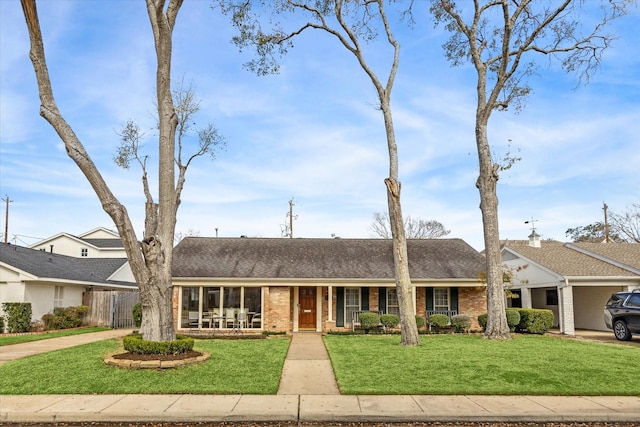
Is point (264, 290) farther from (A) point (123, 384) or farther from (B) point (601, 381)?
Result: (B) point (601, 381)

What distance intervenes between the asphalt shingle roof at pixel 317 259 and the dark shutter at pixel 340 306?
2.72ft

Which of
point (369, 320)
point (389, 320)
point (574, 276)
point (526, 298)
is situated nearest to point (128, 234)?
point (369, 320)

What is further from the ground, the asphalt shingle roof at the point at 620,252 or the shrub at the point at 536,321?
the asphalt shingle roof at the point at 620,252

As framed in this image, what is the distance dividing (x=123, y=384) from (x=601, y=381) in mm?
8271

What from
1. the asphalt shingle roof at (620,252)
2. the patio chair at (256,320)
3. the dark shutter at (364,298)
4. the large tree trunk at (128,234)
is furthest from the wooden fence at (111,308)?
the asphalt shingle roof at (620,252)

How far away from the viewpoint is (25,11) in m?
10.3

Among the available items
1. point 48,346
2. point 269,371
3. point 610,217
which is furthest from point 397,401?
point 610,217

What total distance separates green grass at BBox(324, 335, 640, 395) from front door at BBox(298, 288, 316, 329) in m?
7.05

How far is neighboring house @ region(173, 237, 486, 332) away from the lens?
1988 cm

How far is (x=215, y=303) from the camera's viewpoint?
20297 mm

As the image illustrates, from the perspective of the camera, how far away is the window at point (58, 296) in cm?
2270

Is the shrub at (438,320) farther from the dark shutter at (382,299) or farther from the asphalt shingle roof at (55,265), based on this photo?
the asphalt shingle roof at (55,265)

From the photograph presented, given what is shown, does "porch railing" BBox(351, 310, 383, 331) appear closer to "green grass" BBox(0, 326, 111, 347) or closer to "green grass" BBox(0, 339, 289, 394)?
"green grass" BBox(0, 339, 289, 394)

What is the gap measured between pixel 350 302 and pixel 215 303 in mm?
5384
